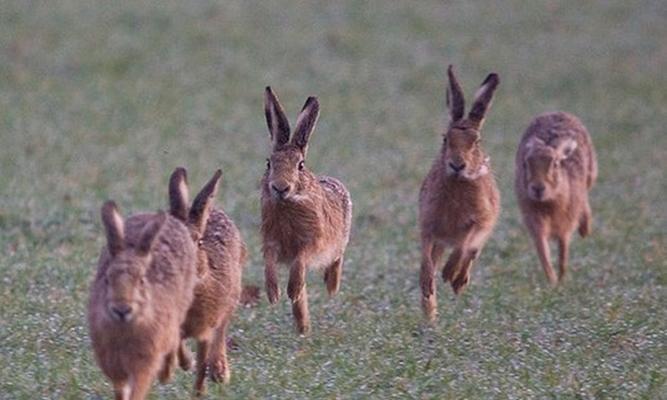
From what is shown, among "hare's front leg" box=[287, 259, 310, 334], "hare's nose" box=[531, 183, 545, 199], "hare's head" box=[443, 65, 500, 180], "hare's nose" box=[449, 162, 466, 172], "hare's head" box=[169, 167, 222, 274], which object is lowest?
"hare's front leg" box=[287, 259, 310, 334]

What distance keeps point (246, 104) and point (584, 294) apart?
32.2ft

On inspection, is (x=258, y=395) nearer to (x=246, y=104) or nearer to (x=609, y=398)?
(x=609, y=398)

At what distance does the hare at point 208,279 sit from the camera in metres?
7.95

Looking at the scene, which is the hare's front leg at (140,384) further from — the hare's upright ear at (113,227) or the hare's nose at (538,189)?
the hare's nose at (538,189)

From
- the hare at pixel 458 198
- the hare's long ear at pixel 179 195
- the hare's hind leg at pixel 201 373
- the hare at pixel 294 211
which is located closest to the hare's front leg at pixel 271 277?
the hare at pixel 294 211

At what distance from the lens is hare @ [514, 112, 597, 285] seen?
12.7 m

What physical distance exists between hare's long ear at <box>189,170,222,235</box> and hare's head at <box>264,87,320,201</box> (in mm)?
1022

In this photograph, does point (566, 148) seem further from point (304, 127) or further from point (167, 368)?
point (167, 368)

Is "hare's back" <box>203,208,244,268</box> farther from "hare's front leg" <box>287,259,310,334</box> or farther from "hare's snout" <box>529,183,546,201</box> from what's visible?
"hare's snout" <box>529,183,546,201</box>

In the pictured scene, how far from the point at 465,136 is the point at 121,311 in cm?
408

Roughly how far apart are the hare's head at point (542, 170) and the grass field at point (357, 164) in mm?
614

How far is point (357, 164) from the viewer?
16.9m

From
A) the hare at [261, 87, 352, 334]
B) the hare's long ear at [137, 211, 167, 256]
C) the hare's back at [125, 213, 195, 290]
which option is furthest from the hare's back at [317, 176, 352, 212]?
the hare's long ear at [137, 211, 167, 256]

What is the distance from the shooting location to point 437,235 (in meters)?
10.8
